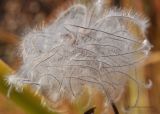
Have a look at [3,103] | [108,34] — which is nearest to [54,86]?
[108,34]

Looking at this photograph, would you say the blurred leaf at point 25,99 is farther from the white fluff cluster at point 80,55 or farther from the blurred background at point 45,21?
the blurred background at point 45,21

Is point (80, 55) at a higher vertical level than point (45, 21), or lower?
lower

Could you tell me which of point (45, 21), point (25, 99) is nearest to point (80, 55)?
point (25, 99)

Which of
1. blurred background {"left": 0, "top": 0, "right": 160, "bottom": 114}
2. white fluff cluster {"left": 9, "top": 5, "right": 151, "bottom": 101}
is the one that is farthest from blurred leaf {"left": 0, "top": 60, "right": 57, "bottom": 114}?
blurred background {"left": 0, "top": 0, "right": 160, "bottom": 114}

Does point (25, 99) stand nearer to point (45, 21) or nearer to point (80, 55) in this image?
point (80, 55)

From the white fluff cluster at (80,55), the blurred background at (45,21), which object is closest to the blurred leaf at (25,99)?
the white fluff cluster at (80,55)

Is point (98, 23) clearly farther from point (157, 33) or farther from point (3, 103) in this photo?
point (3, 103)
